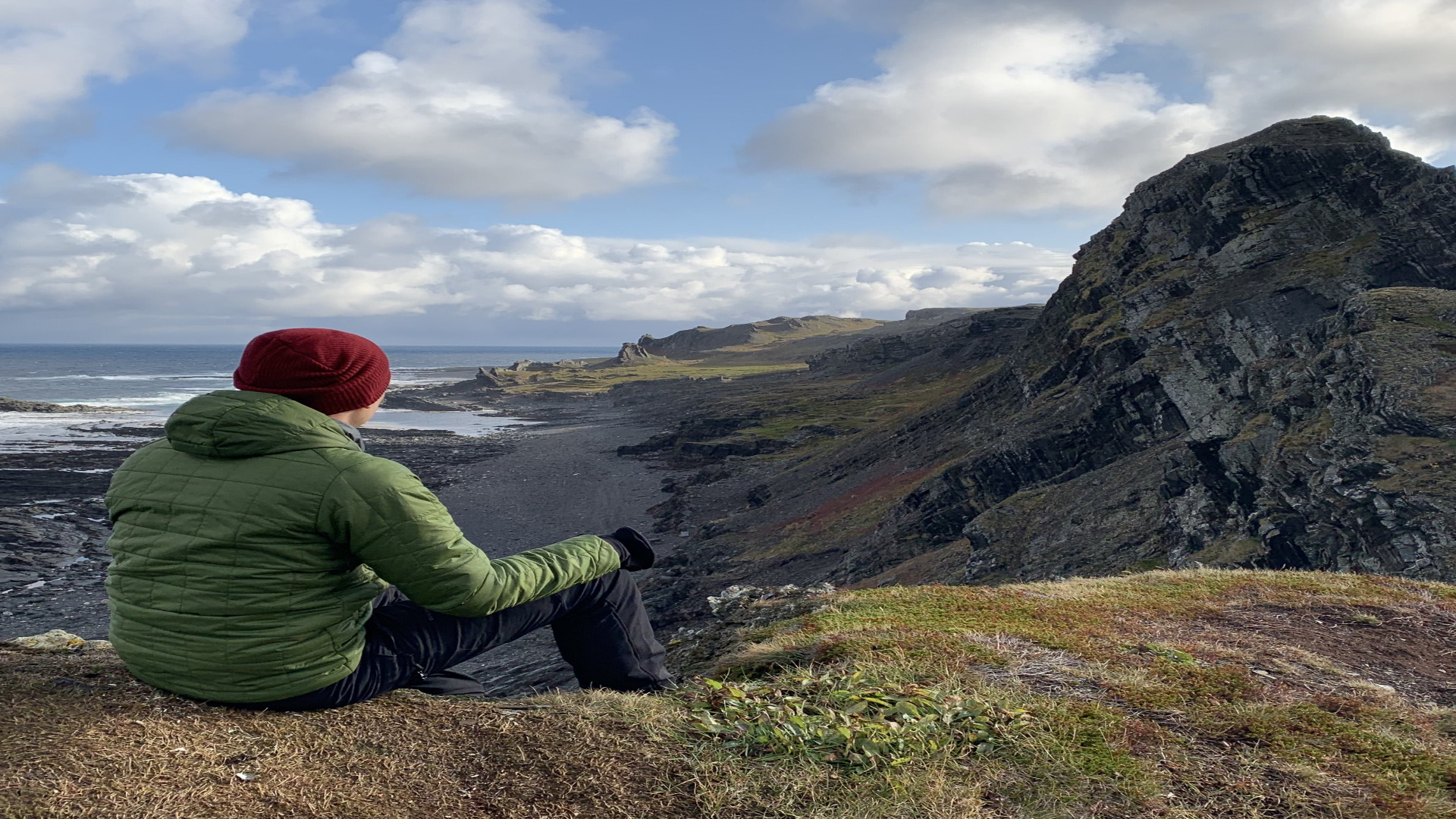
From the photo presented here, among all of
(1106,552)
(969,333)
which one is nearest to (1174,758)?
(1106,552)

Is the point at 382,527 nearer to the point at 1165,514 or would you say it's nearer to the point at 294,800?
the point at 294,800

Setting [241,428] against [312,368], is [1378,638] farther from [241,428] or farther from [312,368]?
[241,428]

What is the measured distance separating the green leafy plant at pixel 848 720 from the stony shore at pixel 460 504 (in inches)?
409

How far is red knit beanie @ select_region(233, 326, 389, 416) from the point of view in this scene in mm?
4738

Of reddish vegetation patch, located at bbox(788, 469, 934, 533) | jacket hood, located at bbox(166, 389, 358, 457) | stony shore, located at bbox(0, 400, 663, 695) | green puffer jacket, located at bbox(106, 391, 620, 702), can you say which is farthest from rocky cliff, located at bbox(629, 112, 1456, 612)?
jacket hood, located at bbox(166, 389, 358, 457)

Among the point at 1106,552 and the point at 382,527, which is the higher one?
the point at 382,527

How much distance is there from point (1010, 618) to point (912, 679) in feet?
9.31

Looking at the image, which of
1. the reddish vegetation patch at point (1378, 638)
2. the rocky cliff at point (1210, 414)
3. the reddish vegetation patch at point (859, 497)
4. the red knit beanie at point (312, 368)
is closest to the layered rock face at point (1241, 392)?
the rocky cliff at point (1210, 414)

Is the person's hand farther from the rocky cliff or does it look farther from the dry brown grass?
the rocky cliff

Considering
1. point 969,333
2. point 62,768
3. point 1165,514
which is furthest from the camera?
point 969,333

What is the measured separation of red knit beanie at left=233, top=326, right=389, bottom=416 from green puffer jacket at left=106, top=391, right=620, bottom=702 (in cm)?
23

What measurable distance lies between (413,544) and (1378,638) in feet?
30.9

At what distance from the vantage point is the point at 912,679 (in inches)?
240

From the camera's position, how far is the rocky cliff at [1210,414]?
19.1 metres
